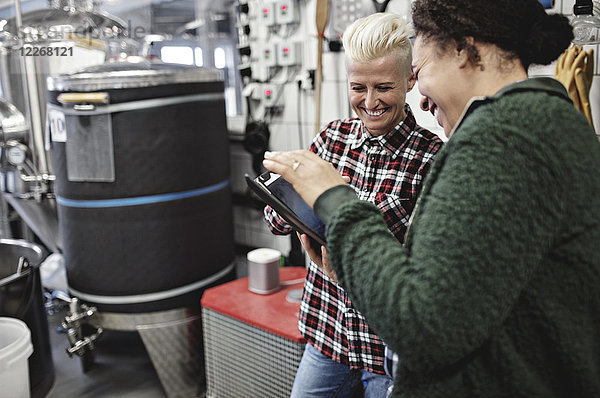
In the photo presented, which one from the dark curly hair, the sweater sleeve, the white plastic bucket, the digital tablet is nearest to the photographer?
the sweater sleeve

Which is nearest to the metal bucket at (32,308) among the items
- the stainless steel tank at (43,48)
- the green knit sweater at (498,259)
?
the stainless steel tank at (43,48)

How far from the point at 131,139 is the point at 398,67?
150 cm

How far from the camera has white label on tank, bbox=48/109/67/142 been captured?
2.55m

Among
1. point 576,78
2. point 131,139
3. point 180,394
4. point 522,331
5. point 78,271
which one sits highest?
point 576,78

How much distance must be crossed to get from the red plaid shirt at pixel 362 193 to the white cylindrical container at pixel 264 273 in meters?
0.88

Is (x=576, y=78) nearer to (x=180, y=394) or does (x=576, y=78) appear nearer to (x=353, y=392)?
(x=353, y=392)

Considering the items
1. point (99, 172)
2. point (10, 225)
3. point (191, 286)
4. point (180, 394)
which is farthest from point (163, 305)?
point (10, 225)

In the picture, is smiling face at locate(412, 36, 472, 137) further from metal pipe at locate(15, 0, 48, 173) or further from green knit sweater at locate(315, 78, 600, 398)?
metal pipe at locate(15, 0, 48, 173)

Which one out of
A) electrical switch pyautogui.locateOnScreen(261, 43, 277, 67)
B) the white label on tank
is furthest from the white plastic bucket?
electrical switch pyautogui.locateOnScreen(261, 43, 277, 67)

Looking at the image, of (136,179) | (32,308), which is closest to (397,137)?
(136,179)

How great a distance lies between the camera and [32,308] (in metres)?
2.50

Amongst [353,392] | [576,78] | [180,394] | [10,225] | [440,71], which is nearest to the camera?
[440,71]

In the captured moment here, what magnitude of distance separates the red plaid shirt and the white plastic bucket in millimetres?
1303

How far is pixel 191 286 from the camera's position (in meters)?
2.69
